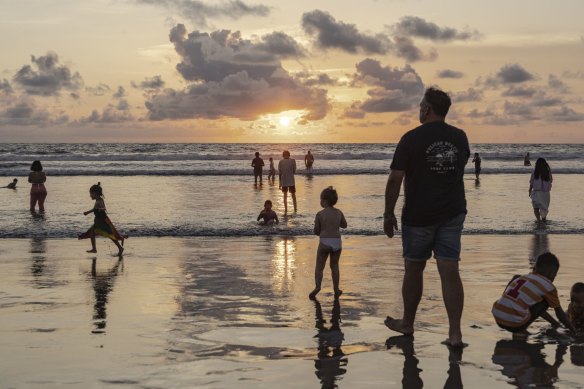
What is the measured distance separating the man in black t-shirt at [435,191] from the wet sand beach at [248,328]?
2.57ft

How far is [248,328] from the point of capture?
7.71 meters

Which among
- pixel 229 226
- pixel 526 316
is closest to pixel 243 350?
pixel 526 316

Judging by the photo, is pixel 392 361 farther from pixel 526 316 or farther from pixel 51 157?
pixel 51 157

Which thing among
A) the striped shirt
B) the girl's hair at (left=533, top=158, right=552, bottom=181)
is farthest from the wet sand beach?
the girl's hair at (left=533, top=158, right=552, bottom=181)

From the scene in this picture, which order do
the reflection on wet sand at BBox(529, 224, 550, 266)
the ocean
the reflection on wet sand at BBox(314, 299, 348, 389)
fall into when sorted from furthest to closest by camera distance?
the ocean → the reflection on wet sand at BBox(529, 224, 550, 266) → the reflection on wet sand at BBox(314, 299, 348, 389)

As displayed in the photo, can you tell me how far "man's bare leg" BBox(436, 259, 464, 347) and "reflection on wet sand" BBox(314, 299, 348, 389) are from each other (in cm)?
101

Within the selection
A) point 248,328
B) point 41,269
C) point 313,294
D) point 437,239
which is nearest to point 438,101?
point 437,239

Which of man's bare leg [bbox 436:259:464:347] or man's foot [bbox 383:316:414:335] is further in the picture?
man's foot [bbox 383:316:414:335]

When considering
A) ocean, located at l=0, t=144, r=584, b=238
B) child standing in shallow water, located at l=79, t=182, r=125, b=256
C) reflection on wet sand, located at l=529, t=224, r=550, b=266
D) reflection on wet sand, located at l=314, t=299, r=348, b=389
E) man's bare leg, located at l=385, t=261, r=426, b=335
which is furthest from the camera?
ocean, located at l=0, t=144, r=584, b=238

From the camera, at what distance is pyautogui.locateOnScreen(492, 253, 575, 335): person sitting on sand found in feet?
24.0

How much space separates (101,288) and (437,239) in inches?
202

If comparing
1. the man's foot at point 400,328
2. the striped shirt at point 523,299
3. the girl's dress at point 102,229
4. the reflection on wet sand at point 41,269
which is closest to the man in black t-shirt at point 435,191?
the man's foot at point 400,328

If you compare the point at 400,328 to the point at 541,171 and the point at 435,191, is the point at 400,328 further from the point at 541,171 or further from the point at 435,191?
the point at 541,171

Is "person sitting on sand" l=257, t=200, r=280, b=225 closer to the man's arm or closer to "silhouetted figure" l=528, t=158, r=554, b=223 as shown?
"silhouetted figure" l=528, t=158, r=554, b=223
